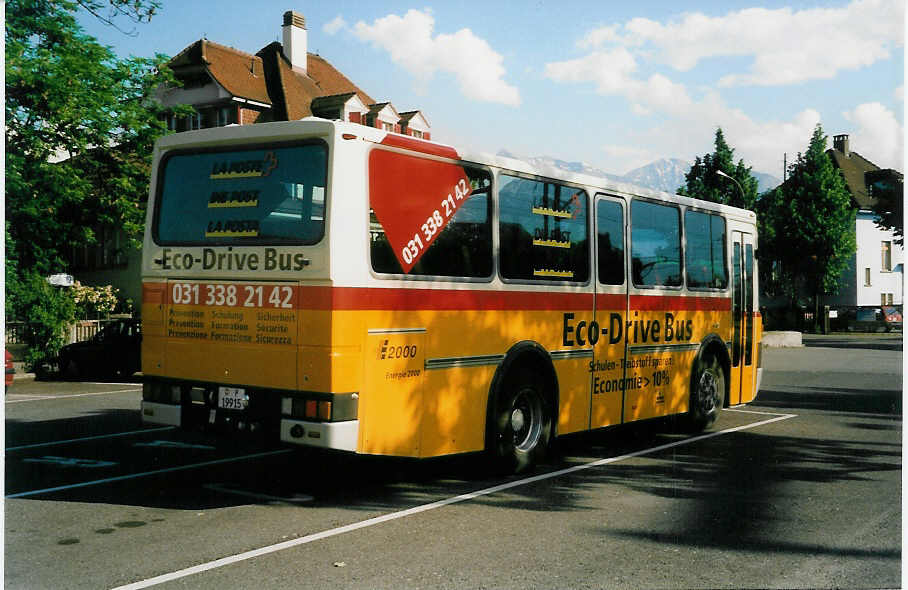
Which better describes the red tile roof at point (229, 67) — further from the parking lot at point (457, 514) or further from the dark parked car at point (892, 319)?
the dark parked car at point (892, 319)

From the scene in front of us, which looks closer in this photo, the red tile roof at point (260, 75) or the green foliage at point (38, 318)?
the green foliage at point (38, 318)

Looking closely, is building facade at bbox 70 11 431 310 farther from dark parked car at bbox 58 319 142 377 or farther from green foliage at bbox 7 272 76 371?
dark parked car at bbox 58 319 142 377

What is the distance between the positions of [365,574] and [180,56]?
38.5 metres

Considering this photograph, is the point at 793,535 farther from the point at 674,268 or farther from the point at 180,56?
the point at 180,56

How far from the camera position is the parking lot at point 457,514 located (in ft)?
18.7

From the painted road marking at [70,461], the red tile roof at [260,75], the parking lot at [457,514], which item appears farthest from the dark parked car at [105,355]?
the red tile roof at [260,75]

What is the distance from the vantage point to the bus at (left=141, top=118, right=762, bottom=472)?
7316 millimetres

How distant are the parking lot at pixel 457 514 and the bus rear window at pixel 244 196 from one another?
2.19 m

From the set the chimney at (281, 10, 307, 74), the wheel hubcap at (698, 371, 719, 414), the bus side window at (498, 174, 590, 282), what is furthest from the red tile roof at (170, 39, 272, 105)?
the bus side window at (498, 174, 590, 282)

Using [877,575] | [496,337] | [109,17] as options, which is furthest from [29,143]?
[877,575]

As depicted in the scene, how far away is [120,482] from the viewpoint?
8.50 metres

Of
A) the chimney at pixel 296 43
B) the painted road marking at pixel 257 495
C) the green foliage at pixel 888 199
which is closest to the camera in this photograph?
the painted road marking at pixel 257 495

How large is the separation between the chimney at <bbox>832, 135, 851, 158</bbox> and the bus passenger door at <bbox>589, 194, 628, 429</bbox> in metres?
69.0

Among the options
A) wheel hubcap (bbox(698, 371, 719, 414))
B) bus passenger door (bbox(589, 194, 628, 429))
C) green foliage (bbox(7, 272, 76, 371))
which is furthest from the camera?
green foliage (bbox(7, 272, 76, 371))
